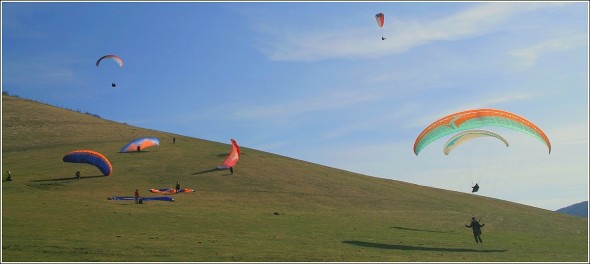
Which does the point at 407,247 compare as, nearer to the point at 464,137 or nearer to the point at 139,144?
the point at 464,137

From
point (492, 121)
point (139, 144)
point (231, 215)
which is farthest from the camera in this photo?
point (139, 144)

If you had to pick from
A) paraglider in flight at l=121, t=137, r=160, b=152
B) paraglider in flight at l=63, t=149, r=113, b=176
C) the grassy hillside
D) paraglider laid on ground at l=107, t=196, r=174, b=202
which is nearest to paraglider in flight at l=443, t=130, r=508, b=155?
the grassy hillside

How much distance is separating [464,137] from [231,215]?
46.7ft

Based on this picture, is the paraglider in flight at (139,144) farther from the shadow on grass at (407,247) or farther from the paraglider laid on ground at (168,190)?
the shadow on grass at (407,247)

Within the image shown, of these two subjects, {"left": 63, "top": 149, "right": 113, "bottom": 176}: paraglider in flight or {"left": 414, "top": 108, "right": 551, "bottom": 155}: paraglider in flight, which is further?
{"left": 63, "top": 149, "right": 113, "bottom": 176}: paraglider in flight

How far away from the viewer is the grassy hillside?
74.3 feet

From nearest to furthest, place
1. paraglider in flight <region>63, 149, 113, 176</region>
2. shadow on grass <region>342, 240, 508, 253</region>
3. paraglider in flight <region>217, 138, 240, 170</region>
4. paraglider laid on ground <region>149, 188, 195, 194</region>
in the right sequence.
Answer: shadow on grass <region>342, 240, 508, 253</region>, paraglider laid on ground <region>149, 188, 195, 194</region>, paraglider in flight <region>63, 149, 113, 176</region>, paraglider in flight <region>217, 138, 240, 170</region>

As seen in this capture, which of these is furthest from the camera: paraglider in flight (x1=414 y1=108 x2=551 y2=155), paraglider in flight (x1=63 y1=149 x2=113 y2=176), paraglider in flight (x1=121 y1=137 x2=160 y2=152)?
paraglider in flight (x1=121 y1=137 x2=160 y2=152)

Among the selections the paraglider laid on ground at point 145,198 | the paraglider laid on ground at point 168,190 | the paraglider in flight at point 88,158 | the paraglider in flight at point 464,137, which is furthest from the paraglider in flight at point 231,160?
the paraglider in flight at point 464,137

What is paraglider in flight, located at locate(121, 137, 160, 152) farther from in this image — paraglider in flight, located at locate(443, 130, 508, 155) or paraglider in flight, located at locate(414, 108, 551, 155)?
paraglider in flight, located at locate(414, 108, 551, 155)

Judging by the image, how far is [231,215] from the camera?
34125 millimetres

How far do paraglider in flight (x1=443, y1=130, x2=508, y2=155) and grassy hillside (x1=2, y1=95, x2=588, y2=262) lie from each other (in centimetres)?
501

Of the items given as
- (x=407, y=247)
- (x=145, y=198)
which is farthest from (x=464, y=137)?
(x=145, y=198)

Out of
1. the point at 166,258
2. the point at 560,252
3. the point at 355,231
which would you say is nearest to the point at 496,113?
→ the point at 560,252
